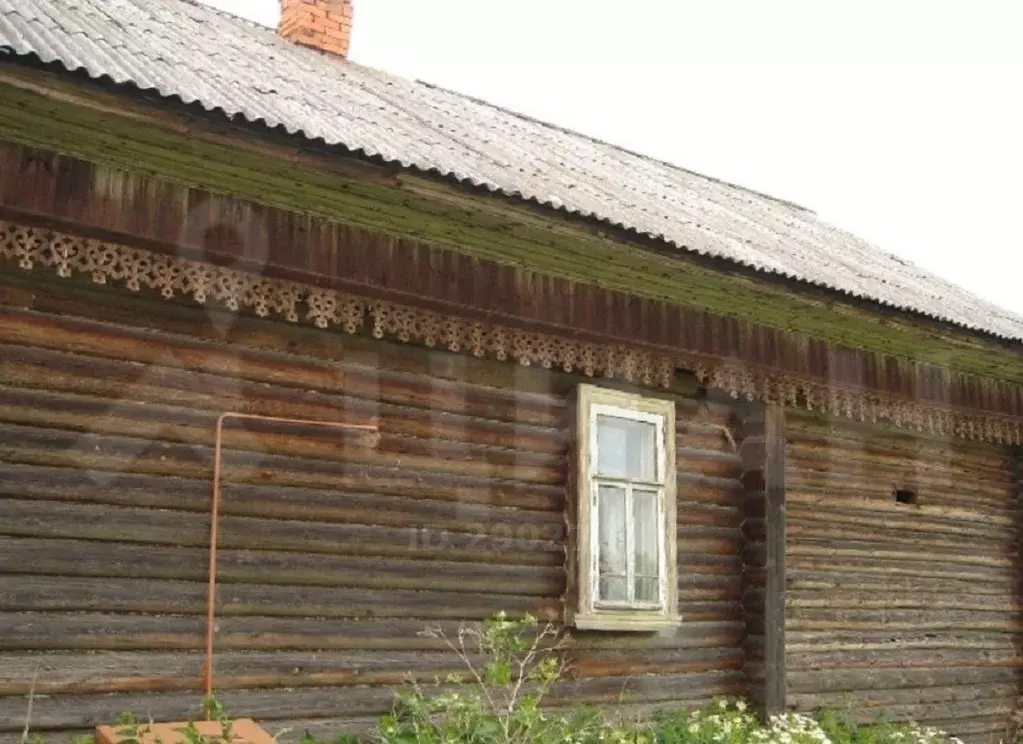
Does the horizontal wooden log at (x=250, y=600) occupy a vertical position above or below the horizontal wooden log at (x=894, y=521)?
below

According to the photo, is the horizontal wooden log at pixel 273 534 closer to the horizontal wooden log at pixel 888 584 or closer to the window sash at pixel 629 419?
the window sash at pixel 629 419

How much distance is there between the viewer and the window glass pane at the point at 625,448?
7656mm

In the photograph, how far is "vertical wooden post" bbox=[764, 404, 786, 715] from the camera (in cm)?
806

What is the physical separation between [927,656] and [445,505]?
493 centimetres

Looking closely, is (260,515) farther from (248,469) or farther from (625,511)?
(625,511)

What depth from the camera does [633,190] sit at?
30.2 feet

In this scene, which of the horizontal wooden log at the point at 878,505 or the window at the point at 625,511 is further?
the horizontal wooden log at the point at 878,505

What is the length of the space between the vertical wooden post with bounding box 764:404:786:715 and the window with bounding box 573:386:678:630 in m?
0.84

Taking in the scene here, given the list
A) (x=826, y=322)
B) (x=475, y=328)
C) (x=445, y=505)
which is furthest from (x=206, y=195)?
(x=826, y=322)

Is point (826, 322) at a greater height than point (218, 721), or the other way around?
point (826, 322)

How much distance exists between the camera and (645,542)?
7.70 meters

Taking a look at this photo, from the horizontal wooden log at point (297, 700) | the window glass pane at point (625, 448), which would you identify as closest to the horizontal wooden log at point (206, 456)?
the window glass pane at point (625, 448)

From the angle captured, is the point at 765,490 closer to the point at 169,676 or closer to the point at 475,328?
the point at 475,328

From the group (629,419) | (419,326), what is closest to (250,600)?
(419,326)
